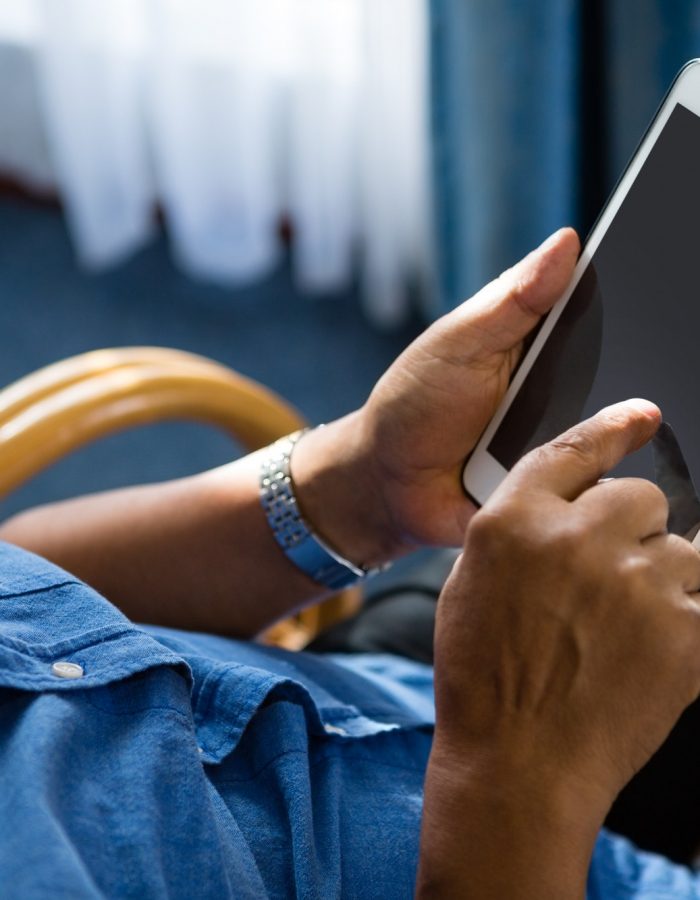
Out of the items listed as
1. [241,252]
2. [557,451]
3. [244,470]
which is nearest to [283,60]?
[241,252]

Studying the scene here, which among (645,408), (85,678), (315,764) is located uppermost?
(645,408)

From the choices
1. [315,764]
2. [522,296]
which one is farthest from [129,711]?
[522,296]

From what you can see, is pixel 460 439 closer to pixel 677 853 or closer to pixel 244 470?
pixel 244 470

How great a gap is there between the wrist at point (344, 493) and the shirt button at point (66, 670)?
26 cm

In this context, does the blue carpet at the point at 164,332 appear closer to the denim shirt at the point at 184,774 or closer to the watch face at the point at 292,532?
the watch face at the point at 292,532

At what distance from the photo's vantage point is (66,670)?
536mm

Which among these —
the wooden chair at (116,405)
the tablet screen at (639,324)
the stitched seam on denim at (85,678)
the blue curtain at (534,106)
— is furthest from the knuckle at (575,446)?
the blue curtain at (534,106)

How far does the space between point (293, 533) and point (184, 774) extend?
27 centimetres

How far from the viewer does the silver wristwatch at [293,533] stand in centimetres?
77

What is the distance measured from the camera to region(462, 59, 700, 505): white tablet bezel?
1.99 ft

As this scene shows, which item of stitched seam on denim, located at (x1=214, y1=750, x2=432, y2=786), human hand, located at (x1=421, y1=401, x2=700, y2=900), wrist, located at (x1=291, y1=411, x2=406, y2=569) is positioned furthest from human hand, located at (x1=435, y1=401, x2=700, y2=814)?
A: wrist, located at (x1=291, y1=411, x2=406, y2=569)

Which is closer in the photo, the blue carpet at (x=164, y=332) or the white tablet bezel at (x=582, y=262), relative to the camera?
the white tablet bezel at (x=582, y=262)

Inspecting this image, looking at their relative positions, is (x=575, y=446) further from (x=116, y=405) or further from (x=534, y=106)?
(x=534, y=106)

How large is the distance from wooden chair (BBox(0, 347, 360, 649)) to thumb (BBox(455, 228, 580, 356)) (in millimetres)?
251
